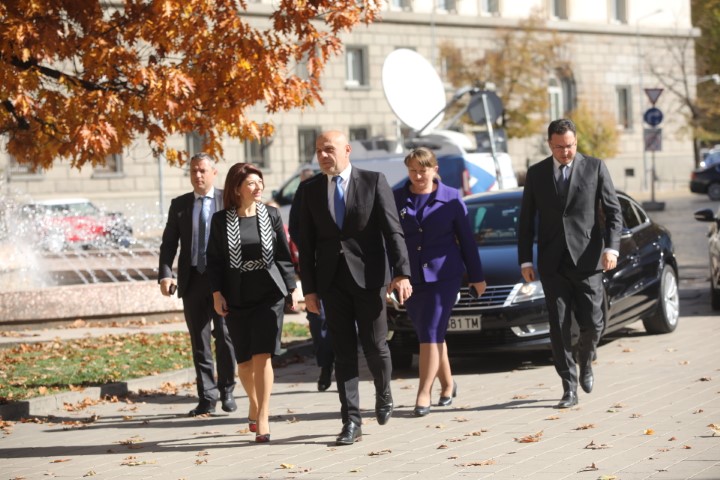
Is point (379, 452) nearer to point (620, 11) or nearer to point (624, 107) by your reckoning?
point (620, 11)

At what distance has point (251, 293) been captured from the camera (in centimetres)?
898

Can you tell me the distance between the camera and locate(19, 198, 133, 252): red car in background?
2193cm

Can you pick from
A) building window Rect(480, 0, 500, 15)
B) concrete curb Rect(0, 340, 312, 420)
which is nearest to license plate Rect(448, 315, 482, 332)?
concrete curb Rect(0, 340, 312, 420)

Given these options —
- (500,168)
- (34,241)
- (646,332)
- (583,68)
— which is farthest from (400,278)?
(583,68)

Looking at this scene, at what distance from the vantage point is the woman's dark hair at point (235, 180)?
8992mm

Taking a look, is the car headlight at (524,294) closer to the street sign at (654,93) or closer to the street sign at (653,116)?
the street sign at (654,93)

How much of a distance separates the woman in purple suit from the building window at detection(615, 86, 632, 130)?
55.5 meters

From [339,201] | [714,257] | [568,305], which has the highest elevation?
[339,201]

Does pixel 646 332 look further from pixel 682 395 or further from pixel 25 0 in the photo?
pixel 25 0

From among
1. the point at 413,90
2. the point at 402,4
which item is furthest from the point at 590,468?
the point at 402,4

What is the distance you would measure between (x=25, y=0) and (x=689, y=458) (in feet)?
27.1

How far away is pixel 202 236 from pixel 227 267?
1.33m

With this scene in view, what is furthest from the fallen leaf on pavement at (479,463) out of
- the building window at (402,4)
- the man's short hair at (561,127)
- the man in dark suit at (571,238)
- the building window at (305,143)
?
the building window at (402,4)

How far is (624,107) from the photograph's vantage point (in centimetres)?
6488
